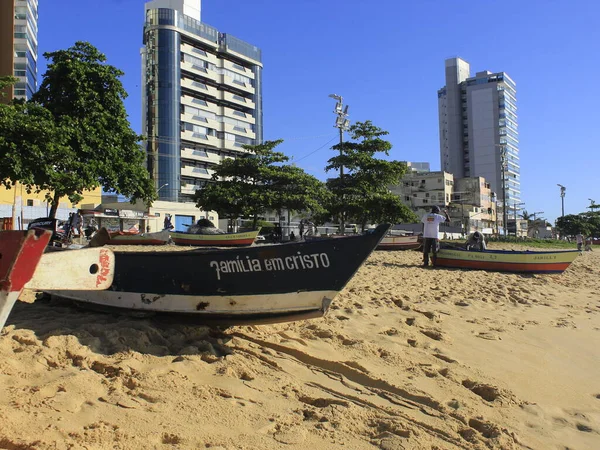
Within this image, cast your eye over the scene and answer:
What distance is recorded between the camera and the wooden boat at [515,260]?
1102cm

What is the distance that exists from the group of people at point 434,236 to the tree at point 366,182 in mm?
11014

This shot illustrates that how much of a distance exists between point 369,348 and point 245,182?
76.4ft

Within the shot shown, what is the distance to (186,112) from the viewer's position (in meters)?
58.3

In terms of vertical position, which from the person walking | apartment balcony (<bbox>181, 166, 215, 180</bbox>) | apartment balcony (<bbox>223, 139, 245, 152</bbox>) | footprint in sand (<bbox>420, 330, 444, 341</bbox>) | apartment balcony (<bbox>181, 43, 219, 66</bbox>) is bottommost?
footprint in sand (<bbox>420, 330, 444, 341</bbox>)

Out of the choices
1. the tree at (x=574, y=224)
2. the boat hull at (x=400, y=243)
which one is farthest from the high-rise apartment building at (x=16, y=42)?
the tree at (x=574, y=224)

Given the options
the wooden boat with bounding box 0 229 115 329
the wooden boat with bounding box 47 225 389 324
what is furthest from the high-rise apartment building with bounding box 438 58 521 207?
the wooden boat with bounding box 0 229 115 329

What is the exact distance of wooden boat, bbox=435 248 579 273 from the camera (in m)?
11.0

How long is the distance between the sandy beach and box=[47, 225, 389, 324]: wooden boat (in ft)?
0.87

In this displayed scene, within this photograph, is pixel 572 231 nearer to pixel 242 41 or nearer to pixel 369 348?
pixel 242 41

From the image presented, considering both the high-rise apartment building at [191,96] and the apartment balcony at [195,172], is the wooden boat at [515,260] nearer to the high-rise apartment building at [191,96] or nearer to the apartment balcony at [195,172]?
the high-rise apartment building at [191,96]

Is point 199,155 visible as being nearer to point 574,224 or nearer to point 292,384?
point 292,384

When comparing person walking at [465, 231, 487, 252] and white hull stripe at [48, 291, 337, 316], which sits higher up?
person walking at [465, 231, 487, 252]

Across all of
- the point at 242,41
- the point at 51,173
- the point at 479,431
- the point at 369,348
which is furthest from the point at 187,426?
the point at 242,41

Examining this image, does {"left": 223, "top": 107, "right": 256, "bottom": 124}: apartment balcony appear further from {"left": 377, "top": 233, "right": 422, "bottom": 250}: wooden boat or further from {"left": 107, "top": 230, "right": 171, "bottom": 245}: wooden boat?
{"left": 377, "top": 233, "right": 422, "bottom": 250}: wooden boat
